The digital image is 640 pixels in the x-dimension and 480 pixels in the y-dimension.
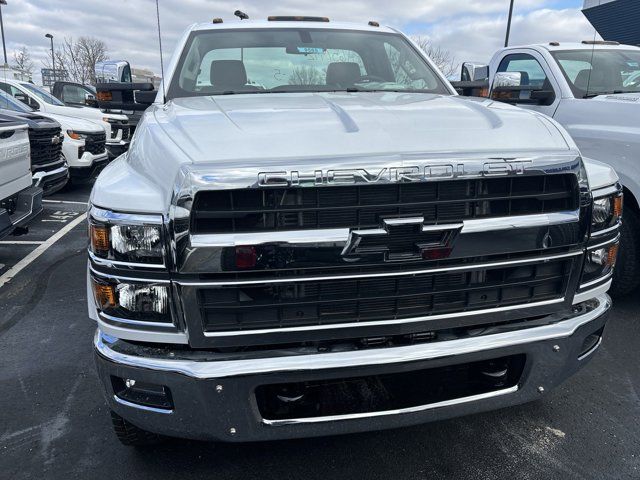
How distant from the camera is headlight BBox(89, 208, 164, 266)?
184 cm

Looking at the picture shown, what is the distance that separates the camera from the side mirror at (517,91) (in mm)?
4637

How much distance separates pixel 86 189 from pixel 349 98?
9.06 m

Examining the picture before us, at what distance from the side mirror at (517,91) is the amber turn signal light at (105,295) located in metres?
3.92

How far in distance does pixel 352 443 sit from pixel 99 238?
5.07 ft

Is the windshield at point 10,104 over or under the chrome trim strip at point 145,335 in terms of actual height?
over

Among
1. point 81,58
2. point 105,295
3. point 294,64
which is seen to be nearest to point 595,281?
point 105,295

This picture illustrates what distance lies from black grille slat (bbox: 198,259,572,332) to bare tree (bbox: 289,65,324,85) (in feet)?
6.31

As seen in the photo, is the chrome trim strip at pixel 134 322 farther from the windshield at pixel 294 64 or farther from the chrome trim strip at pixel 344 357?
the windshield at pixel 294 64

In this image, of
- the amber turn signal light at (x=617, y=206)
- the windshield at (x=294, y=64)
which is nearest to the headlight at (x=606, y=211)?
the amber turn signal light at (x=617, y=206)

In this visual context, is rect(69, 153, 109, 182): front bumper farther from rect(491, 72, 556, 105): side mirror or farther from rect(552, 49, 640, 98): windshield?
rect(552, 49, 640, 98): windshield

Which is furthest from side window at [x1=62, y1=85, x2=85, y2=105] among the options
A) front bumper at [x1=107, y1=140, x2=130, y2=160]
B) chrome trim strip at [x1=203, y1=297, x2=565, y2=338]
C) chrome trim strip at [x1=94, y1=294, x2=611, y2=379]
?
chrome trim strip at [x1=203, y1=297, x2=565, y2=338]

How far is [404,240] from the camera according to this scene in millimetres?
1911

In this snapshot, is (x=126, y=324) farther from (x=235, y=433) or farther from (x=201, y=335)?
(x=235, y=433)

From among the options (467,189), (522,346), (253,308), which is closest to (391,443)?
(522,346)
